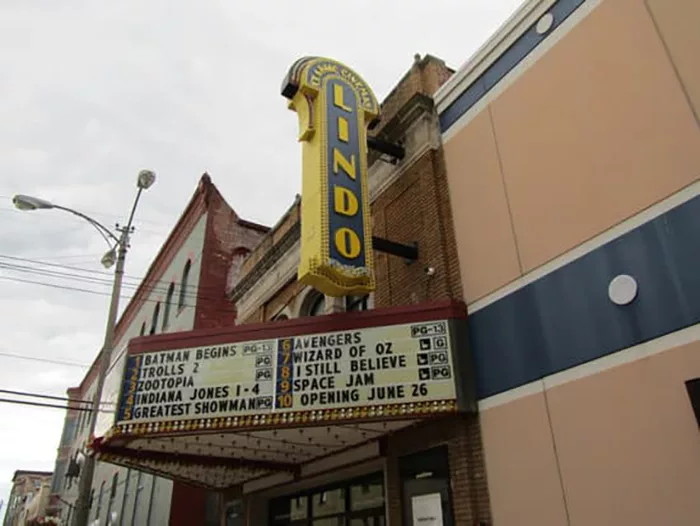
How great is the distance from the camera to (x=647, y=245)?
22.4ft

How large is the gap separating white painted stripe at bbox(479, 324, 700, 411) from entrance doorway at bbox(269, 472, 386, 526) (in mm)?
3524

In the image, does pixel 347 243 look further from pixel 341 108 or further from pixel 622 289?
pixel 622 289

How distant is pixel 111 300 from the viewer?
13.0 meters

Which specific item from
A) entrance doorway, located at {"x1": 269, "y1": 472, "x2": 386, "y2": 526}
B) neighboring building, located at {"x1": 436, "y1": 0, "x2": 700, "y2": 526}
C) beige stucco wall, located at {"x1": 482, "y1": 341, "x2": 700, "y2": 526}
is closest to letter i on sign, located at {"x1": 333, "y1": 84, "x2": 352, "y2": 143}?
neighboring building, located at {"x1": 436, "y1": 0, "x2": 700, "y2": 526}

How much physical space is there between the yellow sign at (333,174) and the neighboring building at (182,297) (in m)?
11.8

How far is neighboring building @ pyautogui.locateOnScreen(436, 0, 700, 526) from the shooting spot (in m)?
6.34

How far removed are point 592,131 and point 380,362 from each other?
4.33 meters

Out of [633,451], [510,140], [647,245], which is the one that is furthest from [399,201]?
[633,451]

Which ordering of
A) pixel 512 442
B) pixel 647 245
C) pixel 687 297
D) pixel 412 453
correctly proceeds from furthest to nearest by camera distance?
pixel 412 453 → pixel 512 442 → pixel 647 245 → pixel 687 297

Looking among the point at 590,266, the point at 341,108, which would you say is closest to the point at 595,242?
the point at 590,266

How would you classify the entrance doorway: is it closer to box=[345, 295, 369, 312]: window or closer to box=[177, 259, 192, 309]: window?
box=[345, 295, 369, 312]: window

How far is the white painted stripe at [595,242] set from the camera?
661 cm

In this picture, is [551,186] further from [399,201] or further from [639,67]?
[399,201]

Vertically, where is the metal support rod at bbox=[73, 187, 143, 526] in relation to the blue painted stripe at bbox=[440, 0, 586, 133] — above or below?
below
